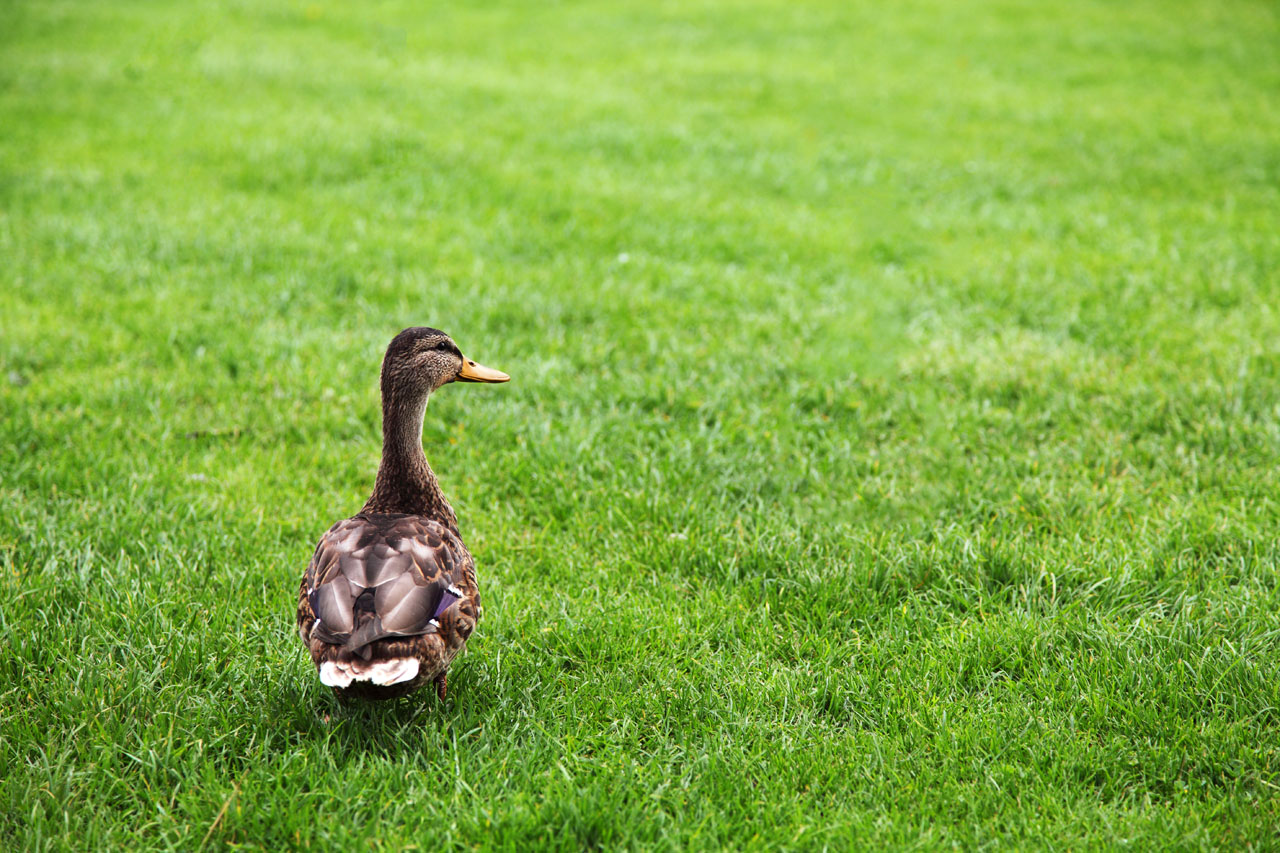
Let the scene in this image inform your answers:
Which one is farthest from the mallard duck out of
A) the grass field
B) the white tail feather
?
the grass field

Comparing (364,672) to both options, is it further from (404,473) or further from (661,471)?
(661,471)

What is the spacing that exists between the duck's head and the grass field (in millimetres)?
832

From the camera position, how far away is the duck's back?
2.53 m

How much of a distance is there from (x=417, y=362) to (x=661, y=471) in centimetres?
143

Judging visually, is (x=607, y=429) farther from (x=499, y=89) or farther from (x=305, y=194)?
(x=499, y=89)

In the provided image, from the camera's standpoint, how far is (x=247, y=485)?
4172 millimetres

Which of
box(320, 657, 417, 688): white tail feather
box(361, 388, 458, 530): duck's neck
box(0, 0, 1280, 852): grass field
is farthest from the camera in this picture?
box(361, 388, 458, 530): duck's neck

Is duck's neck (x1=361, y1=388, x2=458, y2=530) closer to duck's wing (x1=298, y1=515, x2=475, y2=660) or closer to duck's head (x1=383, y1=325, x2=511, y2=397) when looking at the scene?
duck's head (x1=383, y1=325, x2=511, y2=397)

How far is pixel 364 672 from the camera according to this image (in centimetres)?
250

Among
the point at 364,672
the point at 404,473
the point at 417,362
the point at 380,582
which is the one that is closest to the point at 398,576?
the point at 380,582

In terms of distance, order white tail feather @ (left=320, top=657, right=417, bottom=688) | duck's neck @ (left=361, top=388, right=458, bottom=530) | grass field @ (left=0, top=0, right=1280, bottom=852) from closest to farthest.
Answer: white tail feather @ (left=320, top=657, right=417, bottom=688)
grass field @ (left=0, top=0, right=1280, bottom=852)
duck's neck @ (left=361, top=388, right=458, bottom=530)

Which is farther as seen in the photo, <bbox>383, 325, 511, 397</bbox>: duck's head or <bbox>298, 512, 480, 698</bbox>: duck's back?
<bbox>383, 325, 511, 397</bbox>: duck's head

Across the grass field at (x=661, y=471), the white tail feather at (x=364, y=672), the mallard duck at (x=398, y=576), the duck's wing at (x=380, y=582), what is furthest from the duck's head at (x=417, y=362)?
the white tail feather at (x=364, y=672)

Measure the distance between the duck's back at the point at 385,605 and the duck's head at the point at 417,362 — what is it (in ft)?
1.70
